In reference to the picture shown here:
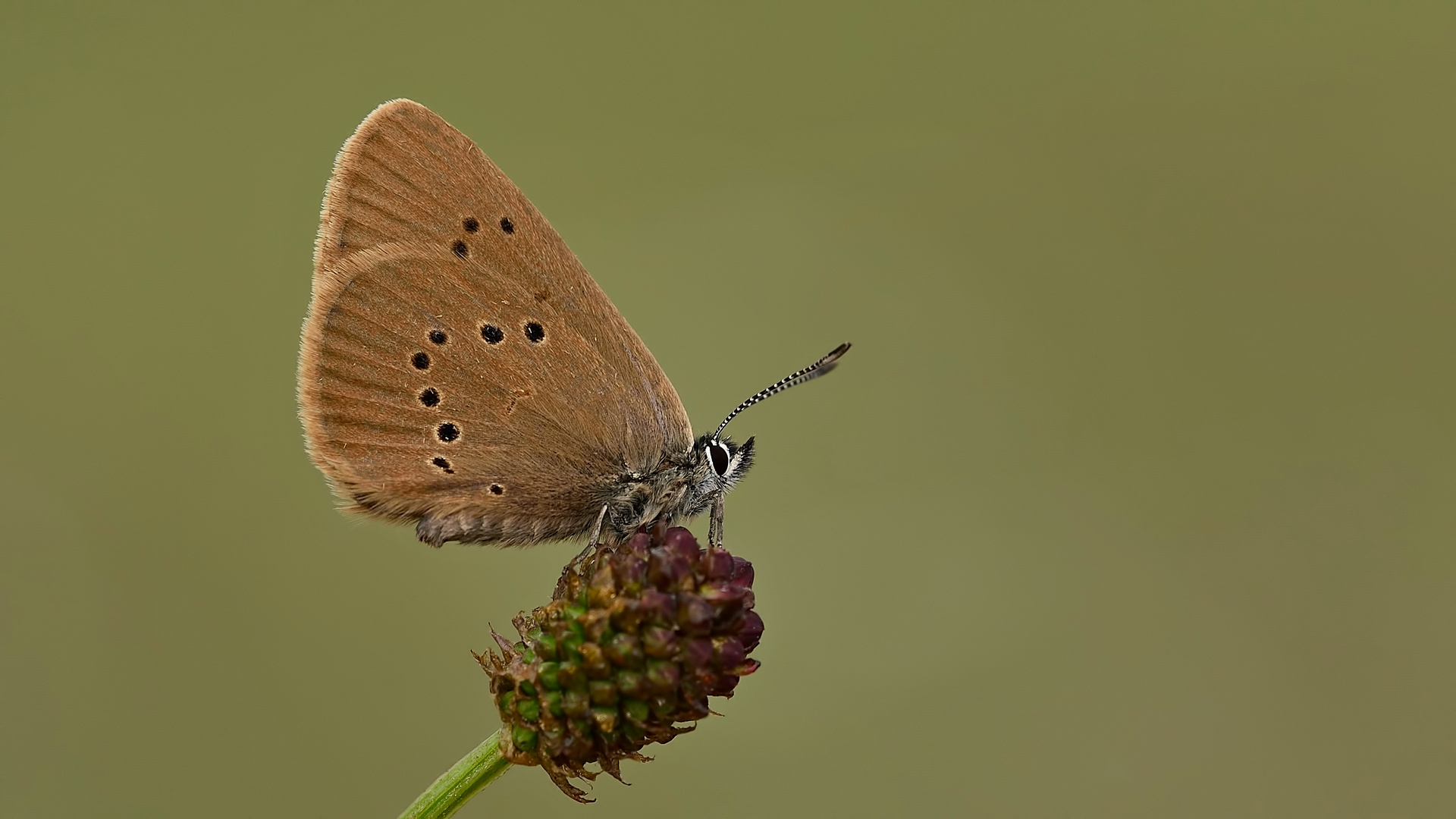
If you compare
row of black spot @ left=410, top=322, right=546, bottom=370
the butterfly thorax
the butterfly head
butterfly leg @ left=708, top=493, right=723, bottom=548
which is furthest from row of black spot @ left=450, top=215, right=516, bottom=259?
butterfly leg @ left=708, top=493, right=723, bottom=548

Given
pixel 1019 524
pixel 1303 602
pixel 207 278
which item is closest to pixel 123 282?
pixel 207 278

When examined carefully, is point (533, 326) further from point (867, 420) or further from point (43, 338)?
point (43, 338)

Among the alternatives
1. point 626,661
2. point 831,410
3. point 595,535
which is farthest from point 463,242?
point 831,410

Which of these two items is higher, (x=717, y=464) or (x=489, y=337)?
(x=489, y=337)

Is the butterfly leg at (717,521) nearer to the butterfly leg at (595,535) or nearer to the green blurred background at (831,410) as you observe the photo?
the butterfly leg at (595,535)

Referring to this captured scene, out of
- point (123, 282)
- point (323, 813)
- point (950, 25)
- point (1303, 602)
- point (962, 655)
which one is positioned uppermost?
point (123, 282)

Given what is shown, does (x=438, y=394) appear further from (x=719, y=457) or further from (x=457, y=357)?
(x=719, y=457)

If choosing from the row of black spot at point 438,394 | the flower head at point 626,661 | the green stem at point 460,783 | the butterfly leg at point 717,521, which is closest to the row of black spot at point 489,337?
the row of black spot at point 438,394
